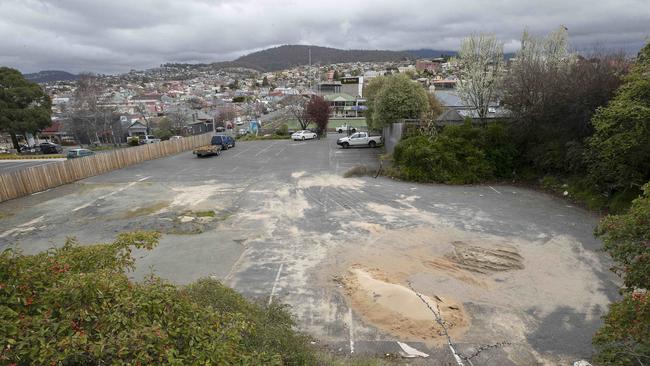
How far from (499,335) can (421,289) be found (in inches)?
83.5

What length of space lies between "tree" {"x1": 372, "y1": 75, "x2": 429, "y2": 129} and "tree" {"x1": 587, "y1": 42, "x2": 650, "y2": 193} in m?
15.4

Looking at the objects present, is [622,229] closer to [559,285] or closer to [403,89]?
[559,285]

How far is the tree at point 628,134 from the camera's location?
1326 cm

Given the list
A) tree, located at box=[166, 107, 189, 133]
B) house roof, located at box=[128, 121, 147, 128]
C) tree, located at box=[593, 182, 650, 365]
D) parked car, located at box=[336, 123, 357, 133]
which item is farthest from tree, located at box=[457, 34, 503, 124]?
house roof, located at box=[128, 121, 147, 128]

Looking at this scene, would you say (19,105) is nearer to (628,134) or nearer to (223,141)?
(223,141)

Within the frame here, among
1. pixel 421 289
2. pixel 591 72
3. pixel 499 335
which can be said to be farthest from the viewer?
pixel 591 72

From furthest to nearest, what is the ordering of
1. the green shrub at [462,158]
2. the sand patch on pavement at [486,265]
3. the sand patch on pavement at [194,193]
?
the green shrub at [462,158] < the sand patch on pavement at [194,193] < the sand patch on pavement at [486,265]

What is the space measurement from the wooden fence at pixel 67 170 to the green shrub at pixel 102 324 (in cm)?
1905

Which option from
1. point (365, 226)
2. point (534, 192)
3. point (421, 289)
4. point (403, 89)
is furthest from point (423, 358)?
point (403, 89)

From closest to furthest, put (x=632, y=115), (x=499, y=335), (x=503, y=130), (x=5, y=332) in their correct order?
(x=5, y=332) < (x=499, y=335) < (x=632, y=115) < (x=503, y=130)

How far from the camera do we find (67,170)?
2247cm

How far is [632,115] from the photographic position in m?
13.1

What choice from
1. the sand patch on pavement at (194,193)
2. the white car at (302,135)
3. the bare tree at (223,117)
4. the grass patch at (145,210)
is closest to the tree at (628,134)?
the sand patch on pavement at (194,193)

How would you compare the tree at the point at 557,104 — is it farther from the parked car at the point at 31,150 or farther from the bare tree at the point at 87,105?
the parked car at the point at 31,150
